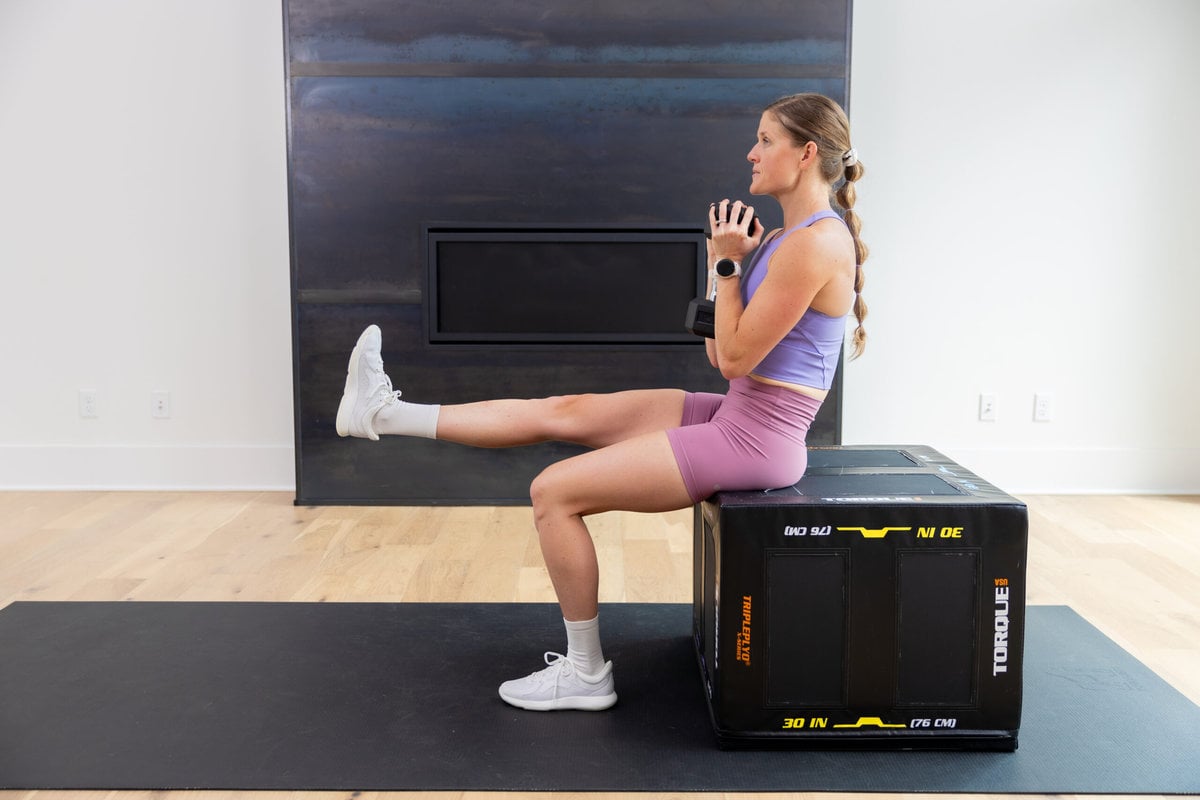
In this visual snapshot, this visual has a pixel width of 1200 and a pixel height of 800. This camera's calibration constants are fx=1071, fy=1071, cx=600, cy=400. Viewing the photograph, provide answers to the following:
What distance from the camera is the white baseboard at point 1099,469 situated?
454 cm

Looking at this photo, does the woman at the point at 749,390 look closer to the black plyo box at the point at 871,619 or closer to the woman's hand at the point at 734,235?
the woman's hand at the point at 734,235

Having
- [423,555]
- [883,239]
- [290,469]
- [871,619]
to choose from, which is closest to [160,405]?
[290,469]

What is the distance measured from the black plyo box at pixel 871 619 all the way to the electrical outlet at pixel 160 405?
3174 mm

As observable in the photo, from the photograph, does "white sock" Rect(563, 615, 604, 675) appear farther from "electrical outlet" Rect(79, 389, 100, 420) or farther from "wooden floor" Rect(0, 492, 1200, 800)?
"electrical outlet" Rect(79, 389, 100, 420)

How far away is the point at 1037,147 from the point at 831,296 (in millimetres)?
2736

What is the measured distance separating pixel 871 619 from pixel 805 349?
561 millimetres

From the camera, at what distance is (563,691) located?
228 centimetres

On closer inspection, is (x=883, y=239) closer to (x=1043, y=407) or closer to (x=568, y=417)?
(x=1043, y=407)

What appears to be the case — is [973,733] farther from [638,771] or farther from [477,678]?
[477,678]

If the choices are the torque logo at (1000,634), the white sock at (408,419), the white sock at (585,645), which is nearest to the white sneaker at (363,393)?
the white sock at (408,419)

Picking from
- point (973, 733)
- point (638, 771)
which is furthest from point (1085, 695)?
point (638, 771)

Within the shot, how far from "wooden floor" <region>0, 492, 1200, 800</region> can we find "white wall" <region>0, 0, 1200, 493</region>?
0.30 m

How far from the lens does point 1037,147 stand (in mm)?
4426

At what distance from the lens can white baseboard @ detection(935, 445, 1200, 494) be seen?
179 inches
